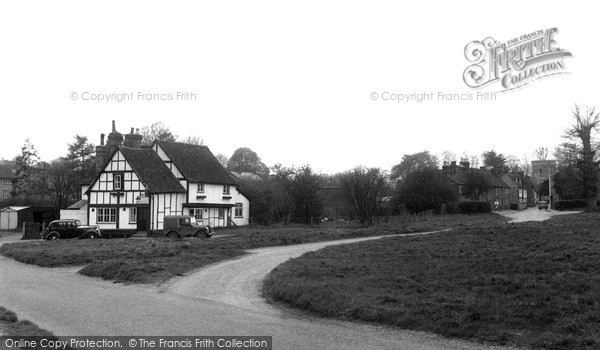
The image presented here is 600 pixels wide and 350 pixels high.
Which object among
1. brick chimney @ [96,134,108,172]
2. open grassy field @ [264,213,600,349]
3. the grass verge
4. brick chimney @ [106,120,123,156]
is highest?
brick chimney @ [106,120,123,156]

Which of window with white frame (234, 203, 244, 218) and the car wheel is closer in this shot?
the car wheel

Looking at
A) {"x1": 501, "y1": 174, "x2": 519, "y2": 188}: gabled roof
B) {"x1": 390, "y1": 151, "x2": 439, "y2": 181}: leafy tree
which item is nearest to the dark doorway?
{"x1": 390, "y1": 151, "x2": 439, "y2": 181}: leafy tree

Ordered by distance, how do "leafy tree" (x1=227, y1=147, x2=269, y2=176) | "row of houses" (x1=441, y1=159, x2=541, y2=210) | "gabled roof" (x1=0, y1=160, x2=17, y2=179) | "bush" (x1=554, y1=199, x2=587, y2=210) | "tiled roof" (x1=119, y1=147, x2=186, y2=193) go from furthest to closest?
"leafy tree" (x1=227, y1=147, x2=269, y2=176) < "gabled roof" (x1=0, y1=160, x2=17, y2=179) < "row of houses" (x1=441, y1=159, x2=541, y2=210) < "bush" (x1=554, y1=199, x2=587, y2=210) < "tiled roof" (x1=119, y1=147, x2=186, y2=193)

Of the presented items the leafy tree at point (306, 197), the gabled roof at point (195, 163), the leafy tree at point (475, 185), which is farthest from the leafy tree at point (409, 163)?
the gabled roof at point (195, 163)

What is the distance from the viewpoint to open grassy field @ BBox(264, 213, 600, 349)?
416 inches

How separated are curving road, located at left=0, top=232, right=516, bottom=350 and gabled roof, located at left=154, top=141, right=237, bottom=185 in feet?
99.0

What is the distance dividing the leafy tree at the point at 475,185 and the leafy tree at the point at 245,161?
42.2m

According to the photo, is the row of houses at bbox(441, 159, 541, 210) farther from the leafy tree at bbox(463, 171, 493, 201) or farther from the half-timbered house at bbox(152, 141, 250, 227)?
the half-timbered house at bbox(152, 141, 250, 227)

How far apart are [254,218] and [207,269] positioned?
34969 millimetres

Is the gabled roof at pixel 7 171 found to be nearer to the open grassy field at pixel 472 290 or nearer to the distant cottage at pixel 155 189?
the distant cottage at pixel 155 189

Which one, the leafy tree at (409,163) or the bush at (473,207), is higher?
the leafy tree at (409,163)

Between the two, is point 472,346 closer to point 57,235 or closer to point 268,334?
point 268,334

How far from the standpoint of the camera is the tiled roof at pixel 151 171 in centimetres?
4834

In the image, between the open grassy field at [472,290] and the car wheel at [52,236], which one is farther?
the car wheel at [52,236]
